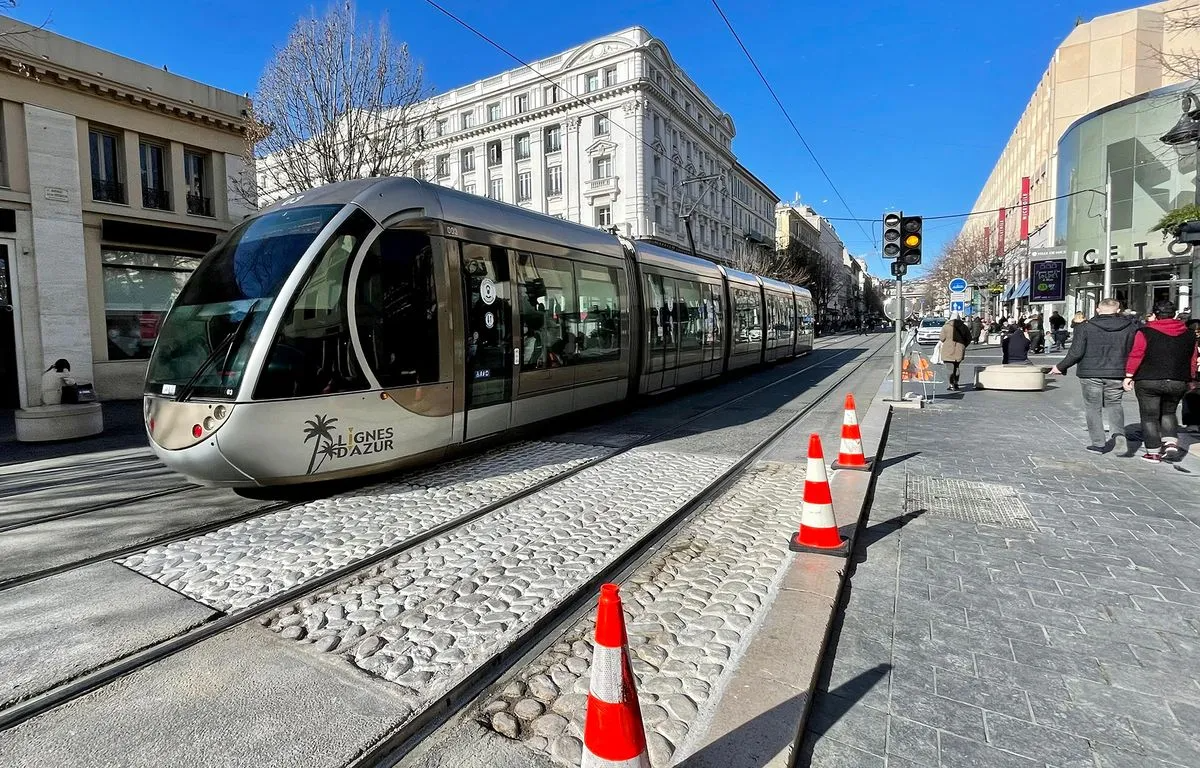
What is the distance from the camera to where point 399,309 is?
5.89 meters

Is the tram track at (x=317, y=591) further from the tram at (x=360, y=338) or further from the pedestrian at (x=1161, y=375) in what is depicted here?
the pedestrian at (x=1161, y=375)

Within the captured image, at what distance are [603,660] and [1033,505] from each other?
5199 millimetres

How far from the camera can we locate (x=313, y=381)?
5211 millimetres

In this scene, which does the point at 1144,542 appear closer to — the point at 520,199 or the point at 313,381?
the point at 313,381

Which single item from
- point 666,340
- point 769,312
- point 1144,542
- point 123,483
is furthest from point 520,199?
point 1144,542

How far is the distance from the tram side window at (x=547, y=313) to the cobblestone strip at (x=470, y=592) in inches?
104

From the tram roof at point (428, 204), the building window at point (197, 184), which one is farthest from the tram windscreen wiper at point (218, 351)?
the building window at point (197, 184)

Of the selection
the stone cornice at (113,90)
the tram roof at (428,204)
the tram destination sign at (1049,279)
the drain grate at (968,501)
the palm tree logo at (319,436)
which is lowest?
the drain grate at (968,501)

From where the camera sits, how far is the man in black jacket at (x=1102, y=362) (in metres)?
7.05

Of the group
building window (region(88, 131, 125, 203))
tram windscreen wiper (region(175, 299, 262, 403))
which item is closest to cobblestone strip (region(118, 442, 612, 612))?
tram windscreen wiper (region(175, 299, 262, 403))

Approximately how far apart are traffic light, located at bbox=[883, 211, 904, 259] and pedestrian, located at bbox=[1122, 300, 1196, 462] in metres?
4.49

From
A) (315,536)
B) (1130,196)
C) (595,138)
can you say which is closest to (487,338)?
(315,536)

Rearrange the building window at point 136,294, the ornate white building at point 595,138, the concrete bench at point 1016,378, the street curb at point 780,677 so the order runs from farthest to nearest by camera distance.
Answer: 1. the ornate white building at point 595,138
2. the building window at point 136,294
3. the concrete bench at point 1016,378
4. the street curb at point 780,677

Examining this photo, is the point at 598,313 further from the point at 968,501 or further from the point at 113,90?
the point at 113,90
